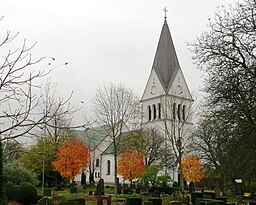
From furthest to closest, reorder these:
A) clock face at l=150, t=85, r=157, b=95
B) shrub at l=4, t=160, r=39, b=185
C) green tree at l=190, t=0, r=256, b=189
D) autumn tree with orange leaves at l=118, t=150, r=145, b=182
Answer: clock face at l=150, t=85, r=157, b=95, autumn tree with orange leaves at l=118, t=150, r=145, b=182, shrub at l=4, t=160, r=39, b=185, green tree at l=190, t=0, r=256, b=189

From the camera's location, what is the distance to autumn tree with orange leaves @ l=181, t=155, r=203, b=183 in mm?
43906

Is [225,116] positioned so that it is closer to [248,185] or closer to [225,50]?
A: [225,50]

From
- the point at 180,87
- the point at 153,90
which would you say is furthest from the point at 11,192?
the point at 180,87

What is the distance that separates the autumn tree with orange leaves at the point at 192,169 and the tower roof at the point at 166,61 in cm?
2243

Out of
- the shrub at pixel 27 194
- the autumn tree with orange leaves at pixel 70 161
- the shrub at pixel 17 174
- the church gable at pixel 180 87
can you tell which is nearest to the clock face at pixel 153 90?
the church gable at pixel 180 87

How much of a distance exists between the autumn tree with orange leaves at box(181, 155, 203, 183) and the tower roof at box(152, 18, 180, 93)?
22430 mm

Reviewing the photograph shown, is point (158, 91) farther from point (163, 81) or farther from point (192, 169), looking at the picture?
point (192, 169)

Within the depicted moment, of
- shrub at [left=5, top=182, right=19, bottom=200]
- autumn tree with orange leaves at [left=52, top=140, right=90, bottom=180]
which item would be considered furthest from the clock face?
shrub at [left=5, top=182, right=19, bottom=200]

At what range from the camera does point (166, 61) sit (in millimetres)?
66062

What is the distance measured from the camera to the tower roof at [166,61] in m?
65.1

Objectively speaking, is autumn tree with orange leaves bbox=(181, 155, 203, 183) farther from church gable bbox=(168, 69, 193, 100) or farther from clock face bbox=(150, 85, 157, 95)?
clock face bbox=(150, 85, 157, 95)

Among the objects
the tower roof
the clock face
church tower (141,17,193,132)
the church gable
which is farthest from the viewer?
the clock face

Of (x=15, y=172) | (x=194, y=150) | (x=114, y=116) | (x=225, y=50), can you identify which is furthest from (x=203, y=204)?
(x=194, y=150)

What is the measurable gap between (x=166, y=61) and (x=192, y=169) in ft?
86.6
